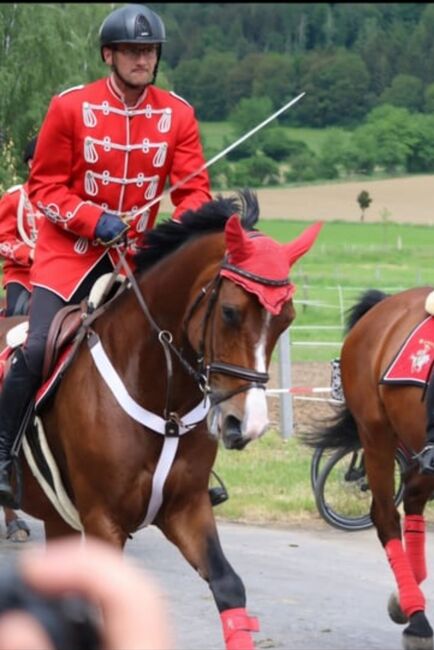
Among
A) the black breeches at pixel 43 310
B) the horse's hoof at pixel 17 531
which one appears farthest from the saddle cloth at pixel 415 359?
the horse's hoof at pixel 17 531

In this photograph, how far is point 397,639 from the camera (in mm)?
6668

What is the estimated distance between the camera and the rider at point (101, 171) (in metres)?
5.33

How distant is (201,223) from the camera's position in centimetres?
494

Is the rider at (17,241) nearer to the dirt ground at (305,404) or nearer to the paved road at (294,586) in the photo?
the paved road at (294,586)

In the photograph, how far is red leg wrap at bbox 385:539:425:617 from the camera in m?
6.44

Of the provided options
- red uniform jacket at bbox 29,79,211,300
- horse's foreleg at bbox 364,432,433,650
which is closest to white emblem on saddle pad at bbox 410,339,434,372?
horse's foreleg at bbox 364,432,433,650

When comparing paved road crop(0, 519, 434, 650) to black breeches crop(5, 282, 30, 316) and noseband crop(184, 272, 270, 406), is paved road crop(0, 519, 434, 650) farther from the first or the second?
noseband crop(184, 272, 270, 406)

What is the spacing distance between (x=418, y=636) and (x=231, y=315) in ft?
8.05

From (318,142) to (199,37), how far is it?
7.78 meters

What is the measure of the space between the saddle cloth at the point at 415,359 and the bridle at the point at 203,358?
2324 mm

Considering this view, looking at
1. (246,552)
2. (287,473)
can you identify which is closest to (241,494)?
(287,473)

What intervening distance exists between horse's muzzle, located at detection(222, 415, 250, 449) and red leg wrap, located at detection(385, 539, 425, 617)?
246cm

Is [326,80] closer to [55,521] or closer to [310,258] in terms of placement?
[55,521]

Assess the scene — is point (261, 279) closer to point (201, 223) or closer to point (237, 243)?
point (237, 243)
